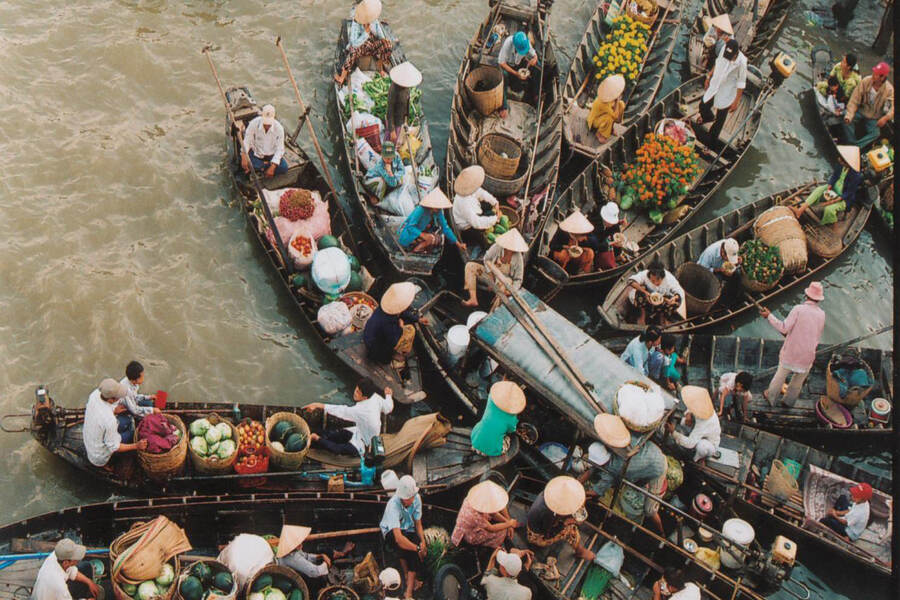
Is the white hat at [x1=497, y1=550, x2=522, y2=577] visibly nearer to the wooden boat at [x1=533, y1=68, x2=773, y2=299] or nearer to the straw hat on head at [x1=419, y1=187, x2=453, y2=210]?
the wooden boat at [x1=533, y1=68, x2=773, y2=299]

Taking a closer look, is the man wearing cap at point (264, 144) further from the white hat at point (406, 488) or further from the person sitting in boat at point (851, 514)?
the person sitting in boat at point (851, 514)

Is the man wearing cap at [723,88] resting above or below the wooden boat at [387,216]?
above

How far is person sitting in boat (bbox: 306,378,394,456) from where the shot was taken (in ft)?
33.0

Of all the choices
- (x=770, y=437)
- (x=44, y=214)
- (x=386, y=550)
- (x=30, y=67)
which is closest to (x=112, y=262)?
(x=44, y=214)

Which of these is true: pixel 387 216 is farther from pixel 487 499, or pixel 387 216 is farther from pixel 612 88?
pixel 487 499

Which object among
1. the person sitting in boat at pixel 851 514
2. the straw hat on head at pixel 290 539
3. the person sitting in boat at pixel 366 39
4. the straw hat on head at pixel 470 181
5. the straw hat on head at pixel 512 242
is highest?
the person sitting in boat at pixel 366 39

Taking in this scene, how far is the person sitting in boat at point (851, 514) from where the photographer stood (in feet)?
34.4

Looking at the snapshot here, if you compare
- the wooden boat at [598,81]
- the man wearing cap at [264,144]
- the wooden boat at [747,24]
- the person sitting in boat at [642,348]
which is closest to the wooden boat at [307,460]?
the person sitting in boat at [642,348]

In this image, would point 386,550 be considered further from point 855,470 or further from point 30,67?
point 30,67

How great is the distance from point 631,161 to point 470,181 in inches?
160

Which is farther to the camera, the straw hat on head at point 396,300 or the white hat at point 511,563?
the straw hat on head at point 396,300

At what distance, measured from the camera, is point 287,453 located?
32.5ft

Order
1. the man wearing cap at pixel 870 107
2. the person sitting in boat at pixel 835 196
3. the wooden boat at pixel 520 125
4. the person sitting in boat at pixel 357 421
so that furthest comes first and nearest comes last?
the man wearing cap at pixel 870 107
the person sitting in boat at pixel 835 196
the wooden boat at pixel 520 125
the person sitting in boat at pixel 357 421

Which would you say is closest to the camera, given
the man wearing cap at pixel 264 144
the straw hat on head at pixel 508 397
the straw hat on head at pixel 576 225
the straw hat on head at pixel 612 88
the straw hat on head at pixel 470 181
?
the straw hat on head at pixel 508 397
